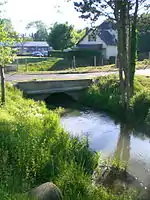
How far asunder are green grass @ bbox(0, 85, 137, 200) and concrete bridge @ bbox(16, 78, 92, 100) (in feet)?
53.7

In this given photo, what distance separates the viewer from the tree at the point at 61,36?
63.5 meters

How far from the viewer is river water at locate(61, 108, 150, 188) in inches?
581

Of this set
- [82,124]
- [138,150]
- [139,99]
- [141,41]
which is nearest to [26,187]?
[138,150]

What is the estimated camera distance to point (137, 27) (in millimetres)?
29203

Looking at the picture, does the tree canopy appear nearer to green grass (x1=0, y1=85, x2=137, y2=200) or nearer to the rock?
green grass (x1=0, y1=85, x2=137, y2=200)

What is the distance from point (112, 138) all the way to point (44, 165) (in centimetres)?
1028

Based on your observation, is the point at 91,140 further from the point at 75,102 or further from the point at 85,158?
the point at 75,102

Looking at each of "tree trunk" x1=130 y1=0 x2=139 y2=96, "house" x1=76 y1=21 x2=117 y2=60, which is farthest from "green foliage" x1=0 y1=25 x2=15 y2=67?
"house" x1=76 y1=21 x2=117 y2=60

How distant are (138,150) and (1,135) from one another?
26.0 ft

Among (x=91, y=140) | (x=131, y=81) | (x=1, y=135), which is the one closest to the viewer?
(x=1, y=135)

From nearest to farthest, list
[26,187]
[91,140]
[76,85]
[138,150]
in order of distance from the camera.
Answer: [26,187], [138,150], [91,140], [76,85]

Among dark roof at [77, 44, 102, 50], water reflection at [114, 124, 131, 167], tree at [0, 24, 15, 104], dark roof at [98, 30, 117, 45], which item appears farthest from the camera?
dark roof at [77, 44, 102, 50]

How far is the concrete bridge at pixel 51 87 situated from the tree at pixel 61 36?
111ft

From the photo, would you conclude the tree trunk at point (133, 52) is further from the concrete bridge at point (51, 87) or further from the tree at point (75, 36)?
the tree at point (75, 36)
